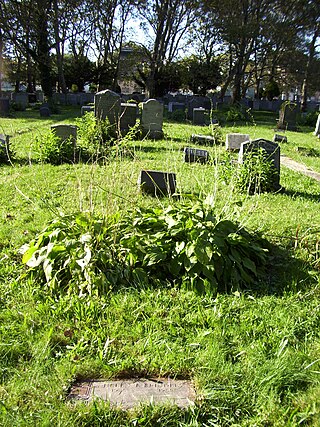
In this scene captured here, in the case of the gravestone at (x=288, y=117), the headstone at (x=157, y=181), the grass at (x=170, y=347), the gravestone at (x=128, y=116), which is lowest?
the grass at (x=170, y=347)

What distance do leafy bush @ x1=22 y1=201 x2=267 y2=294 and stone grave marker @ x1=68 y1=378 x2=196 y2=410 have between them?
3.13ft

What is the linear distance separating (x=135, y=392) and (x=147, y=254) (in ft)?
4.31

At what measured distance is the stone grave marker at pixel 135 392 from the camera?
2.01 metres

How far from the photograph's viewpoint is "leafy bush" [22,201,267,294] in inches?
121

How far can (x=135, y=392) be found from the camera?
2086 millimetres

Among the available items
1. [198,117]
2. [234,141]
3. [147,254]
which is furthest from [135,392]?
[198,117]

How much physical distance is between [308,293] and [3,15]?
87.5 feet

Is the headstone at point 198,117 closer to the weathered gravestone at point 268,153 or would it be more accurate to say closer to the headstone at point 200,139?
the headstone at point 200,139

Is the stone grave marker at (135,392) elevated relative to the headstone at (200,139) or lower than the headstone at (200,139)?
lower

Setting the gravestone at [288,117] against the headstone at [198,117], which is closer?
the headstone at [198,117]

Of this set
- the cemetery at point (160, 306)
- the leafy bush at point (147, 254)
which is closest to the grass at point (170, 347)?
the cemetery at point (160, 306)

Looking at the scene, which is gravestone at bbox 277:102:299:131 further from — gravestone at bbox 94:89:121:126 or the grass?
the grass

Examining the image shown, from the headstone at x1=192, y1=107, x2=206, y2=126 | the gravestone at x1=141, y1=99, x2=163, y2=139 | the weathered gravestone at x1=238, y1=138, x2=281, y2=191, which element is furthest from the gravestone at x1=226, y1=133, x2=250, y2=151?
the headstone at x1=192, y1=107, x2=206, y2=126

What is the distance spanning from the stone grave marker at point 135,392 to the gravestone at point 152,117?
10120 mm
